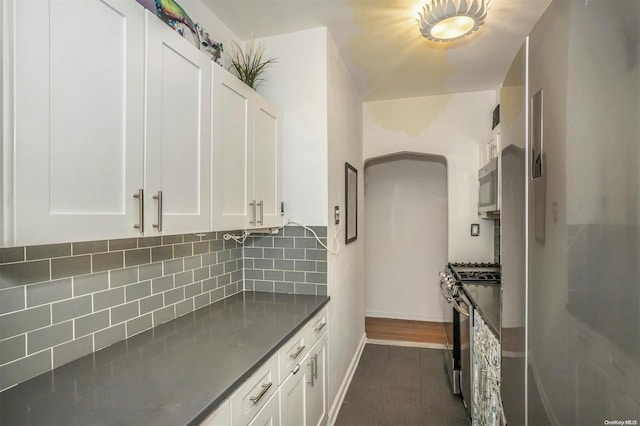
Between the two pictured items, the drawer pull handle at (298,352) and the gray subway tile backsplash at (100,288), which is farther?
the drawer pull handle at (298,352)

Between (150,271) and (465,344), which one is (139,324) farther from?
(465,344)

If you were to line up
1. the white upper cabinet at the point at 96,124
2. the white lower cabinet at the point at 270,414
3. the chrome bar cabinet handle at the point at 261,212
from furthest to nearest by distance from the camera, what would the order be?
the chrome bar cabinet handle at the point at 261,212 < the white lower cabinet at the point at 270,414 < the white upper cabinet at the point at 96,124

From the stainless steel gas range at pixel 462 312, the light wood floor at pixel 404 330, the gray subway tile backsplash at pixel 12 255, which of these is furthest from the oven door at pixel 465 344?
the gray subway tile backsplash at pixel 12 255

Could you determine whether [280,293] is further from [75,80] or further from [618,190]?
[618,190]

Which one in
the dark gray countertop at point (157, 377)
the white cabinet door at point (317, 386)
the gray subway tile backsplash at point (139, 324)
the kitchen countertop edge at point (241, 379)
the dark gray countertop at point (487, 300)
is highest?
the gray subway tile backsplash at point (139, 324)

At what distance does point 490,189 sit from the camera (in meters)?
2.51

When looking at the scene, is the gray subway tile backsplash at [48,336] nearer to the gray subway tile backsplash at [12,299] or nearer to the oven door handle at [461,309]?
the gray subway tile backsplash at [12,299]

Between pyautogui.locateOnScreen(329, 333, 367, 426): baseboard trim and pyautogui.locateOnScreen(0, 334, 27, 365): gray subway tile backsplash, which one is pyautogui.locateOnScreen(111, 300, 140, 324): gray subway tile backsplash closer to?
pyautogui.locateOnScreen(0, 334, 27, 365): gray subway tile backsplash

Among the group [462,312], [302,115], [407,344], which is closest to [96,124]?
[302,115]

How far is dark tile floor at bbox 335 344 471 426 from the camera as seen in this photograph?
234 cm

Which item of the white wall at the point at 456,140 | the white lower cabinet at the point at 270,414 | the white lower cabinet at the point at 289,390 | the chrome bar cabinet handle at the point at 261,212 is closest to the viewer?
the white lower cabinet at the point at 289,390

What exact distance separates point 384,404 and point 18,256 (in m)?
2.48

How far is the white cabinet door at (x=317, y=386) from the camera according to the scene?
1.80 metres

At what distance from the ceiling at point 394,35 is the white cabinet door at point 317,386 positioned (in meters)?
2.03
